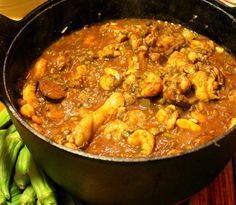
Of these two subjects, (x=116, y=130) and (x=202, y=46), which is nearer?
(x=116, y=130)

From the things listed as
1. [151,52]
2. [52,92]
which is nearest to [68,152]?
[52,92]

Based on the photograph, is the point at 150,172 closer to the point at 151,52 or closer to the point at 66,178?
the point at 66,178

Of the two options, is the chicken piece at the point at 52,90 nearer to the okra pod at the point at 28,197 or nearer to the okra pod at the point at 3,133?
the okra pod at the point at 3,133

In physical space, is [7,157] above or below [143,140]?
below

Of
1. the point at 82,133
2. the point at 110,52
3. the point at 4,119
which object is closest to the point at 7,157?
the point at 4,119

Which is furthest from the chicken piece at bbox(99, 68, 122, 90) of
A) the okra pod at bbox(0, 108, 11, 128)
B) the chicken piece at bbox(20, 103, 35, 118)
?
the okra pod at bbox(0, 108, 11, 128)

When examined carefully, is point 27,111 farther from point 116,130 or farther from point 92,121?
point 116,130

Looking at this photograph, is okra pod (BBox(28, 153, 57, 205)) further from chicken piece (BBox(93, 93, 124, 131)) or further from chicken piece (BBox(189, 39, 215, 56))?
chicken piece (BBox(189, 39, 215, 56))

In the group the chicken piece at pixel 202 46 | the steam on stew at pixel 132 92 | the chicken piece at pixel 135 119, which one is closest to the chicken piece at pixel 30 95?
the steam on stew at pixel 132 92
